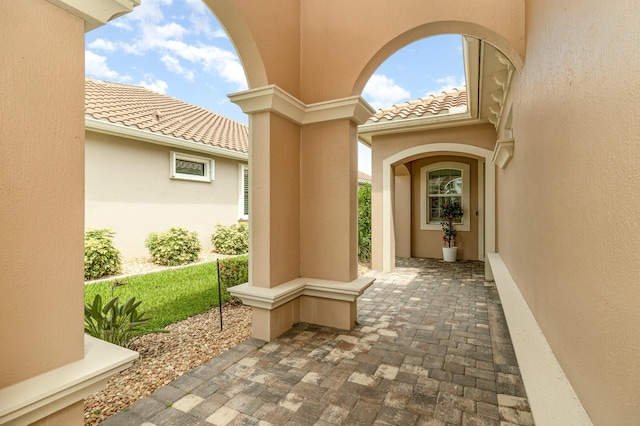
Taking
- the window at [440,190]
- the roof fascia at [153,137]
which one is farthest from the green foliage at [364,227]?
the roof fascia at [153,137]

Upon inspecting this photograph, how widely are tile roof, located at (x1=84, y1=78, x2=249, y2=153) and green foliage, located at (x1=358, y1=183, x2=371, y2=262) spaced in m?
3.61

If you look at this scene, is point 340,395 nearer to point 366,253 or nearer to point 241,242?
point 366,253

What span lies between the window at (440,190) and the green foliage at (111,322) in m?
8.04

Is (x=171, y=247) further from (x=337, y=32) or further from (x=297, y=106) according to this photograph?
(x=337, y=32)

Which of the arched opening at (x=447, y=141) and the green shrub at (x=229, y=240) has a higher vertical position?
the arched opening at (x=447, y=141)

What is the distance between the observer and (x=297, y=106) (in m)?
3.51

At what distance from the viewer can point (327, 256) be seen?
3633mm

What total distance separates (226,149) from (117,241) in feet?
12.7

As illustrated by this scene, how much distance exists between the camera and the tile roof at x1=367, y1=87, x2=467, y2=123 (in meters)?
6.41

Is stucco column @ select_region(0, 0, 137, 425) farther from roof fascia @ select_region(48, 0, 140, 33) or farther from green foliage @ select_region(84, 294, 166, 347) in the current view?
green foliage @ select_region(84, 294, 166, 347)

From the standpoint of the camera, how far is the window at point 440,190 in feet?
28.6

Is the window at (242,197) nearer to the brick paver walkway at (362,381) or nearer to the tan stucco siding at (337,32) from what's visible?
the tan stucco siding at (337,32)

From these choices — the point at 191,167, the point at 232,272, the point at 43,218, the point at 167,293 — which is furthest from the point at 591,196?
the point at 191,167

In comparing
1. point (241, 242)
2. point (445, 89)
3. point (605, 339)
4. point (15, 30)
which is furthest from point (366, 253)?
point (15, 30)
